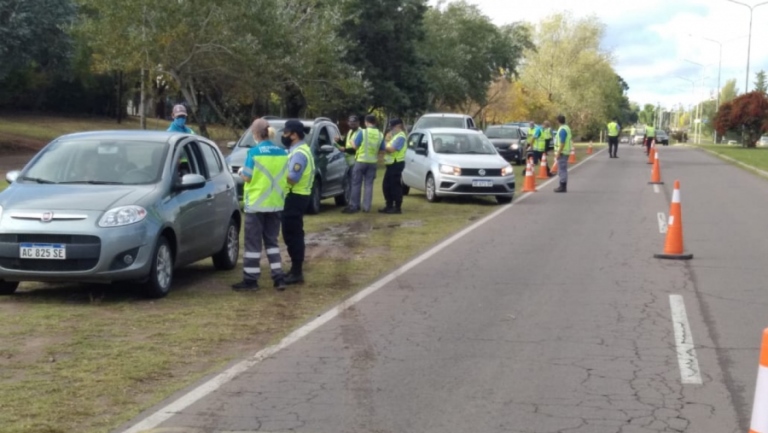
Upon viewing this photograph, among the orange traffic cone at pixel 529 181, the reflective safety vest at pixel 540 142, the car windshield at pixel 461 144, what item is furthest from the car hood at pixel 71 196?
the reflective safety vest at pixel 540 142

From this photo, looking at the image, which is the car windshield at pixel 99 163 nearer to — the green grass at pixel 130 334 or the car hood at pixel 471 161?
the green grass at pixel 130 334

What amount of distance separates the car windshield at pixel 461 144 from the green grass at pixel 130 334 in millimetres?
9111

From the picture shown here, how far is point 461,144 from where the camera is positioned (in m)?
23.1

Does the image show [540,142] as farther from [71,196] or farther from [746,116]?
[746,116]

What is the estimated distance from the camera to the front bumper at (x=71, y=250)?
31.0 ft

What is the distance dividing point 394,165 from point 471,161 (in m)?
3.05

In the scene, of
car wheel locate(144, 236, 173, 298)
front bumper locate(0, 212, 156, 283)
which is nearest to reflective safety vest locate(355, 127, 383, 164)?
car wheel locate(144, 236, 173, 298)

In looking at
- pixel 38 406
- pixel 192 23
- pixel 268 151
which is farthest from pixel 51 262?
pixel 192 23

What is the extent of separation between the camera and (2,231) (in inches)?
375

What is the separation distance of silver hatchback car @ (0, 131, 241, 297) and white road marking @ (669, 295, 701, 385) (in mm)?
4966

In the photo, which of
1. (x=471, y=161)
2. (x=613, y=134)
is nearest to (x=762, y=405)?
(x=471, y=161)

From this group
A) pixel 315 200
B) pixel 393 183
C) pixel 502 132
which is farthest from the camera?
pixel 502 132

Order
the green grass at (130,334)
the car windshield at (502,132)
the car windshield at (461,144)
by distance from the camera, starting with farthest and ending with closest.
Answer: the car windshield at (502,132) → the car windshield at (461,144) → the green grass at (130,334)

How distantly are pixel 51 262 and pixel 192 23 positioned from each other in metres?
18.8
